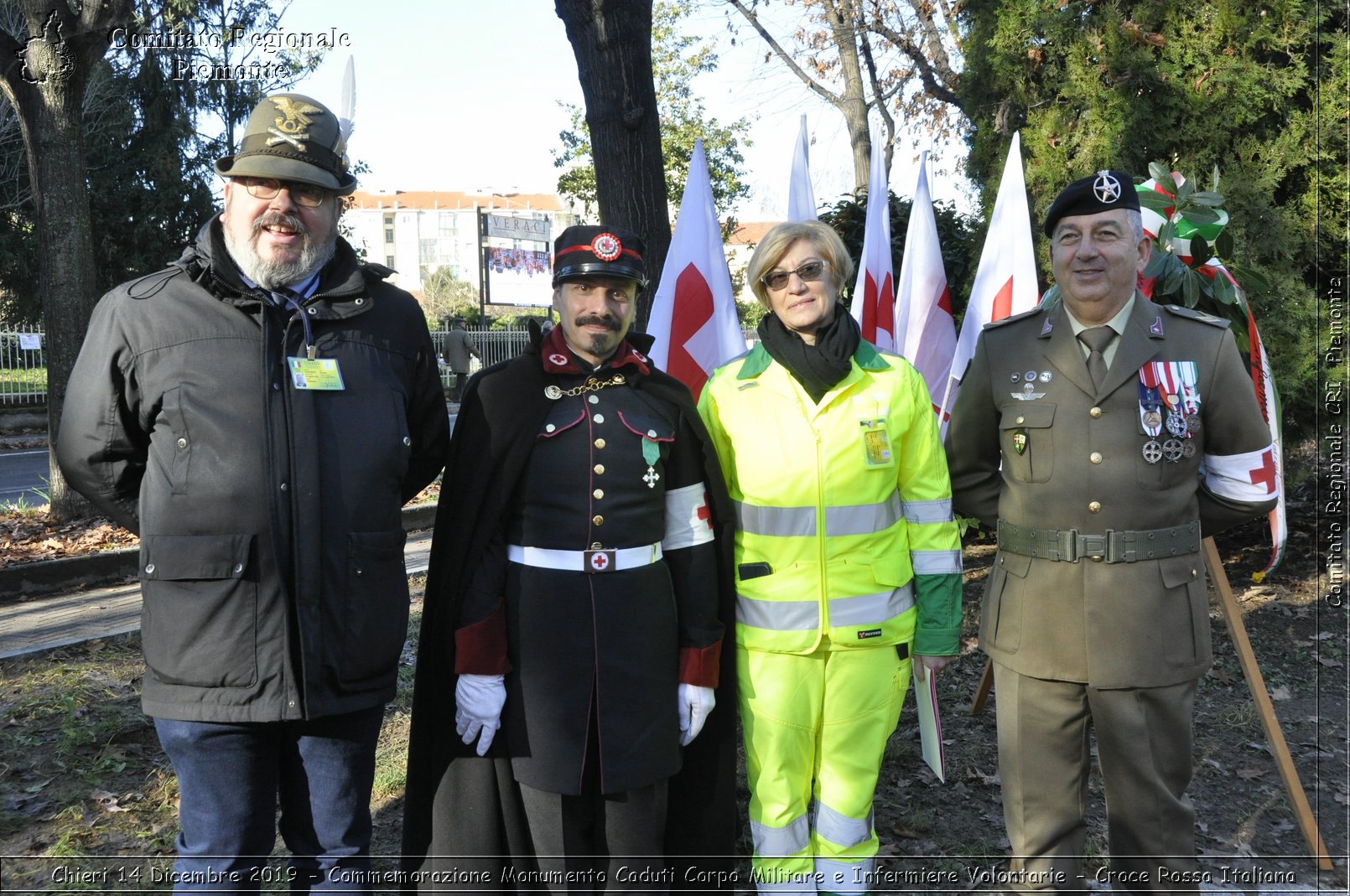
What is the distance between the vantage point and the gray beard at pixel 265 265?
8.54ft

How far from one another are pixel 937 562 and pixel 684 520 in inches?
32.0

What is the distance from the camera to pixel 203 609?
245 cm

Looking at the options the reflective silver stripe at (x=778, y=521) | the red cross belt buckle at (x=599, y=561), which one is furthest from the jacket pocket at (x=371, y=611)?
the reflective silver stripe at (x=778, y=521)

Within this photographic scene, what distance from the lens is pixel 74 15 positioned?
7.78 m

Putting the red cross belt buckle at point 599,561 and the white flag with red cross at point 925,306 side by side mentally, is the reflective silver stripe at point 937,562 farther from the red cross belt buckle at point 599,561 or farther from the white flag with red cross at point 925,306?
the white flag with red cross at point 925,306

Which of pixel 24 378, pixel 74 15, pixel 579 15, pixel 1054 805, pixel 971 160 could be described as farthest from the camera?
pixel 24 378

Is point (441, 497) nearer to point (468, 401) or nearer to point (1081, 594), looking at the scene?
point (468, 401)

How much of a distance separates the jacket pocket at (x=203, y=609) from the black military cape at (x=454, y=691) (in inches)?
23.9

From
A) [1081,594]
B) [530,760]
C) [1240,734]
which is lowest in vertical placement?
[1240,734]

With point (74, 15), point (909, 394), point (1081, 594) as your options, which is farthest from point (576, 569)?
point (74, 15)

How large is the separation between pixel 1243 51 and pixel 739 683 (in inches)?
207

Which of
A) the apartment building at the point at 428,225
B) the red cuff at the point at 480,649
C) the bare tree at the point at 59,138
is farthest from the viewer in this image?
the apartment building at the point at 428,225

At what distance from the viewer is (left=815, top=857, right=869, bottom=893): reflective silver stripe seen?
121 inches

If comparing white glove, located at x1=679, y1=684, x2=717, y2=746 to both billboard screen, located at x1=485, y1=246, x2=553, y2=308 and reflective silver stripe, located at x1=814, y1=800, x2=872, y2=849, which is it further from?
billboard screen, located at x1=485, y1=246, x2=553, y2=308
